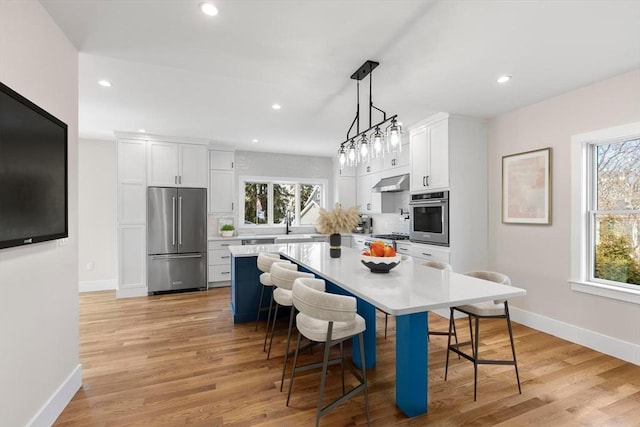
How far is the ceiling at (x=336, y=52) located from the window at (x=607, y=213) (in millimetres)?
673

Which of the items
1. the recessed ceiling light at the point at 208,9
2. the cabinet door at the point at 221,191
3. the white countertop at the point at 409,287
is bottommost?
the white countertop at the point at 409,287

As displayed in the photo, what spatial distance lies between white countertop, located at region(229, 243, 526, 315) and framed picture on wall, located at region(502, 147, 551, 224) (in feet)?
6.18

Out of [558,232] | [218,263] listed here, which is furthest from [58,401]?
[558,232]

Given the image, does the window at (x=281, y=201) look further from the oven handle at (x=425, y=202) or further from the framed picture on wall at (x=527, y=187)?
the framed picture on wall at (x=527, y=187)

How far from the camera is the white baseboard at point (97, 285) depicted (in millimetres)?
5066

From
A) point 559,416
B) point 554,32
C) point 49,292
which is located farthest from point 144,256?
point 554,32

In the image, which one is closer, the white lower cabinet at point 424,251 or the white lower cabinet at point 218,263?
the white lower cabinet at point 424,251

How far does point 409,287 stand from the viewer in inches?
71.6

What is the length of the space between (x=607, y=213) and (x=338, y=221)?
267cm

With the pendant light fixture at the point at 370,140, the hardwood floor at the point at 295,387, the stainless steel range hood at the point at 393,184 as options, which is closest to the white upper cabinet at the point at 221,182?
the hardwood floor at the point at 295,387

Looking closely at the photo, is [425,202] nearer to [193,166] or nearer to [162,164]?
[193,166]

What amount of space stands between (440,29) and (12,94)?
2500 millimetres

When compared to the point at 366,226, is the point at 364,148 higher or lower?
higher

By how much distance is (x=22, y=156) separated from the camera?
1520 mm
